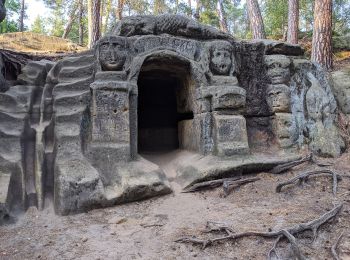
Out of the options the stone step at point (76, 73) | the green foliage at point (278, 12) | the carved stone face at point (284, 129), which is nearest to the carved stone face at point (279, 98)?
Result: the carved stone face at point (284, 129)

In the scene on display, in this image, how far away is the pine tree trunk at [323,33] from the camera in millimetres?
7828

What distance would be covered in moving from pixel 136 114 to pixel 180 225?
211 cm

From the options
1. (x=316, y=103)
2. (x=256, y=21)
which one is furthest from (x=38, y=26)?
(x=316, y=103)

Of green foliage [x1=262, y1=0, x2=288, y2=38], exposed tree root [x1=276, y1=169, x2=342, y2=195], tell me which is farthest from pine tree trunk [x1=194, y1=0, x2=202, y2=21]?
exposed tree root [x1=276, y1=169, x2=342, y2=195]

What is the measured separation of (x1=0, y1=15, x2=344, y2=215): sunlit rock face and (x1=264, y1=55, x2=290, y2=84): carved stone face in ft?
0.06

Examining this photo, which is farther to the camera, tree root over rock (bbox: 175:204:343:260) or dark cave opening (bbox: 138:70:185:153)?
dark cave opening (bbox: 138:70:185:153)

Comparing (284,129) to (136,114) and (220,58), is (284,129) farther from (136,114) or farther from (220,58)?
(136,114)

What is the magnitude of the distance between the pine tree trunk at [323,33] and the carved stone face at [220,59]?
3587 mm

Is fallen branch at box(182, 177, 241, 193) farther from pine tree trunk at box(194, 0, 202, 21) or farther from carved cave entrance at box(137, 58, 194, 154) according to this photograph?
pine tree trunk at box(194, 0, 202, 21)

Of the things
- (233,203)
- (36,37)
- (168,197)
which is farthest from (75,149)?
(36,37)

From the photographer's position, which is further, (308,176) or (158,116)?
(158,116)

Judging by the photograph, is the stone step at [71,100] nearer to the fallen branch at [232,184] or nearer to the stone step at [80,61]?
the stone step at [80,61]

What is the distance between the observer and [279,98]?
19.3ft

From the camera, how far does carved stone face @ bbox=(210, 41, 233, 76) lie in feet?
18.2
